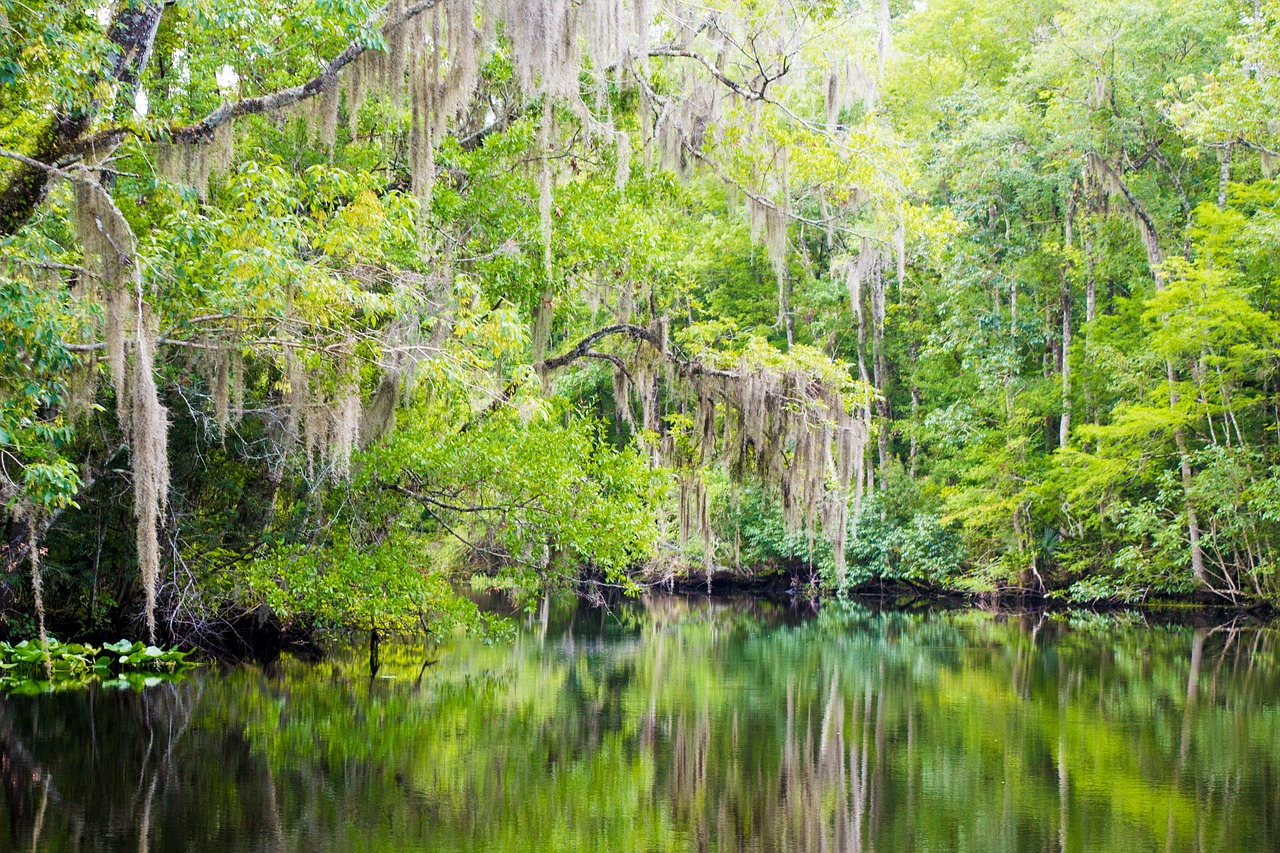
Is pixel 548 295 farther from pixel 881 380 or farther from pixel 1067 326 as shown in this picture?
pixel 881 380

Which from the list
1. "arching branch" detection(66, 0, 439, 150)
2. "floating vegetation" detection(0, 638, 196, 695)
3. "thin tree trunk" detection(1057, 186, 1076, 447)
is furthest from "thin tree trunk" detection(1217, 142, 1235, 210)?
"floating vegetation" detection(0, 638, 196, 695)

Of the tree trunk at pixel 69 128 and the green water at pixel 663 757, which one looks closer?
the green water at pixel 663 757

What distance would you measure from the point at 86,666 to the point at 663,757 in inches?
295

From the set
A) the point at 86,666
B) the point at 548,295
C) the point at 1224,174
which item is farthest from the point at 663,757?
the point at 1224,174

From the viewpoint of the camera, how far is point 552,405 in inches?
501

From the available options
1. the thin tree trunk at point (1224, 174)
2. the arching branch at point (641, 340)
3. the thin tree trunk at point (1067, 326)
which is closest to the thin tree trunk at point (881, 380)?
the thin tree trunk at point (1067, 326)

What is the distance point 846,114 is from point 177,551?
17.5 metres

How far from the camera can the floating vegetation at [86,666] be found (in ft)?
38.2

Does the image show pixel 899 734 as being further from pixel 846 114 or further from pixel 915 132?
pixel 915 132

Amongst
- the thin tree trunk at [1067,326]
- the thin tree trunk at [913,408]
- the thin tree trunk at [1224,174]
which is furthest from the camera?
the thin tree trunk at [913,408]

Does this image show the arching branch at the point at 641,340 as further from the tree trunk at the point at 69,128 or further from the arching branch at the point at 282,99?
the tree trunk at the point at 69,128

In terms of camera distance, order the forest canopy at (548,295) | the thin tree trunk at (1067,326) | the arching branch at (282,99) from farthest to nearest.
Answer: the thin tree trunk at (1067,326) < the forest canopy at (548,295) < the arching branch at (282,99)

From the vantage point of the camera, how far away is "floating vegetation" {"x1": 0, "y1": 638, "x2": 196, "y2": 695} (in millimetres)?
11656

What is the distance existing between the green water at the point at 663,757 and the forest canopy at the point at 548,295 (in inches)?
48.8
